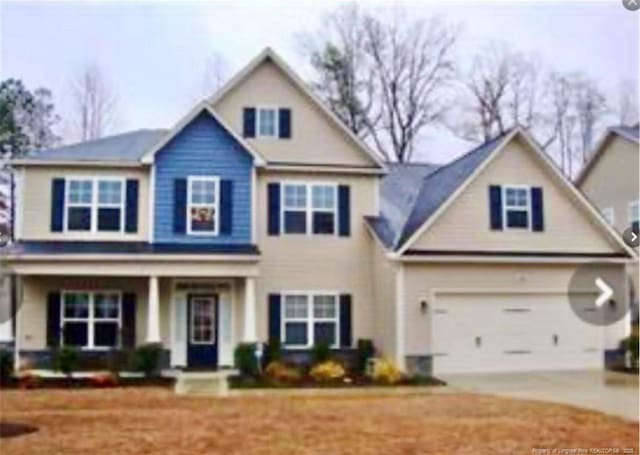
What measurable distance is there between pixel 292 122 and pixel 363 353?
6004 millimetres

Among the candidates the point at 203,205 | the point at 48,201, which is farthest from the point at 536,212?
the point at 48,201

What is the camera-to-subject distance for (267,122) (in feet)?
67.8

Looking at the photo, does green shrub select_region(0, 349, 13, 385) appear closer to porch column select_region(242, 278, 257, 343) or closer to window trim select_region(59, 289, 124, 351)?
window trim select_region(59, 289, 124, 351)

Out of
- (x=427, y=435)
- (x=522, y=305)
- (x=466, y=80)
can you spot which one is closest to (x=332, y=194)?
(x=522, y=305)

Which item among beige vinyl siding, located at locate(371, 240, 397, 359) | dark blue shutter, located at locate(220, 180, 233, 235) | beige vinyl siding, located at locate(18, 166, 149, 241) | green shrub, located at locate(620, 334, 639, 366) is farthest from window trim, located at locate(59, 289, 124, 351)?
green shrub, located at locate(620, 334, 639, 366)

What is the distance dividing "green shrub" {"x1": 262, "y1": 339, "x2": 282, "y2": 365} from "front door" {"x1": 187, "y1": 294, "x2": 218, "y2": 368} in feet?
4.26

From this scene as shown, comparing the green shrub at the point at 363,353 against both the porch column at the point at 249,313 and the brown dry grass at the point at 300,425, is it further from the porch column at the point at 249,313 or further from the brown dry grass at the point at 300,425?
the brown dry grass at the point at 300,425

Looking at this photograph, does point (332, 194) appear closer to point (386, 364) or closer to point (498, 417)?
point (386, 364)

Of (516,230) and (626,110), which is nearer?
(516,230)

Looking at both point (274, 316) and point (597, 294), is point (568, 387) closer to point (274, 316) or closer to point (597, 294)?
point (597, 294)

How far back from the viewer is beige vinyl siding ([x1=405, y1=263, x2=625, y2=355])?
18562 mm

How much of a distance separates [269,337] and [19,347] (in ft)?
18.7

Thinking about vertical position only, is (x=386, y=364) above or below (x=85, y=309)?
below

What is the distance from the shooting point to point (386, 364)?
17.2 meters
